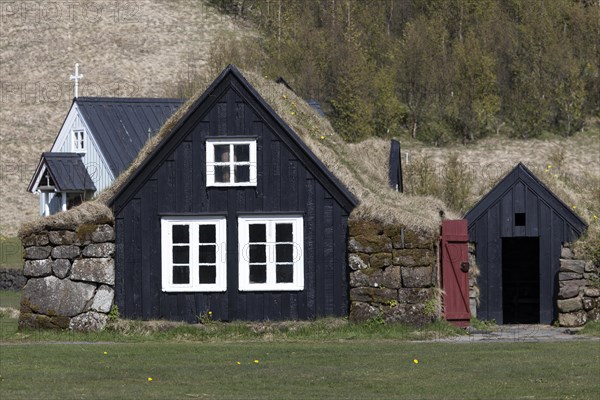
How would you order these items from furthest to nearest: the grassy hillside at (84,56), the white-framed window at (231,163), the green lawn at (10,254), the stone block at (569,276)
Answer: the grassy hillside at (84,56), the green lawn at (10,254), the stone block at (569,276), the white-framed window at (231,163)

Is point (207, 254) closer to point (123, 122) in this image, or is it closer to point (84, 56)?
point (123, 122)

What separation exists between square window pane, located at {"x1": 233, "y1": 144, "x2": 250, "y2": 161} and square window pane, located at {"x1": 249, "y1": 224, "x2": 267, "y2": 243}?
140cm

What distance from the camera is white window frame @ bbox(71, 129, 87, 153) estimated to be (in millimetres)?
56566

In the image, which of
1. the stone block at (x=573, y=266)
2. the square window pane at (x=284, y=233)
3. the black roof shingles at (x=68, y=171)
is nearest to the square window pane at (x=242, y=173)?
the square window pane at (x=284, y=233)

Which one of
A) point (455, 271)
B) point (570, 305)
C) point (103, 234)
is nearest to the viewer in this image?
point (103, 234)

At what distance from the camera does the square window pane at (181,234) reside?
27656 millimetres

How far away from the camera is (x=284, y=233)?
27.5 metres

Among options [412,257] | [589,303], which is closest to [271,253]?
[412,257]

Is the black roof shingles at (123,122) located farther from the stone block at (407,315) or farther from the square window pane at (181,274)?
the stone block at (407,315)

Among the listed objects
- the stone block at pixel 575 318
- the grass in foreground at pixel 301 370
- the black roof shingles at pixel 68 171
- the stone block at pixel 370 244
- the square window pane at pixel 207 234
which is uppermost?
the black roof shingles at pixel 68 171

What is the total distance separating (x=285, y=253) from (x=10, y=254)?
94.7ft

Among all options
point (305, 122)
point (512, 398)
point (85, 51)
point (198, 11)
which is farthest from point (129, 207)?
point (198, 11)

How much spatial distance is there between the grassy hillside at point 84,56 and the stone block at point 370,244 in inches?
2306

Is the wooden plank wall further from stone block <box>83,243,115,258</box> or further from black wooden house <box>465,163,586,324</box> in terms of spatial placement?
black wooden house <box>465,163,586,324</box>
